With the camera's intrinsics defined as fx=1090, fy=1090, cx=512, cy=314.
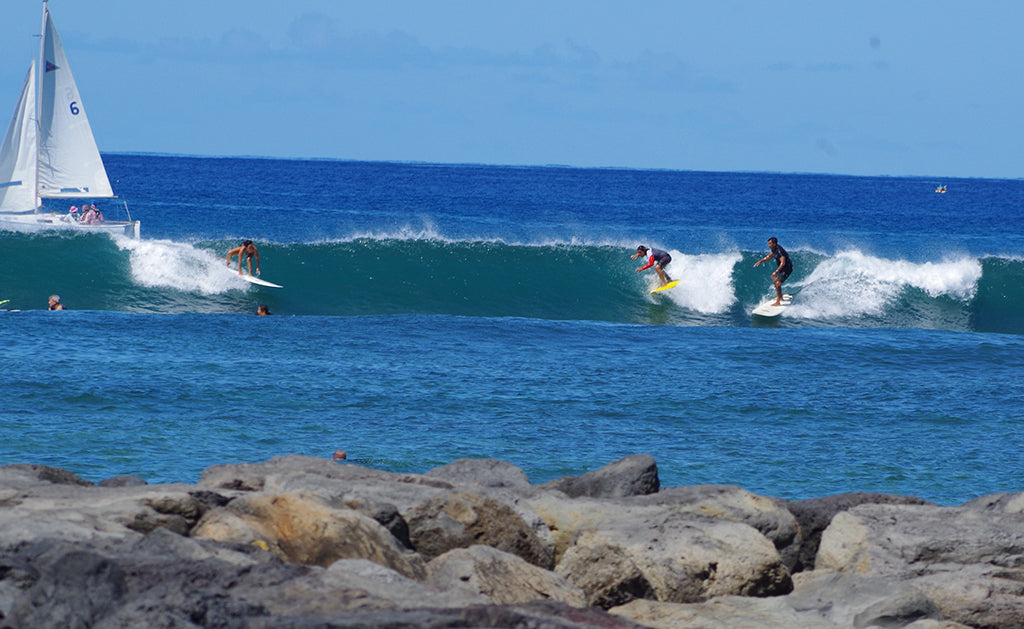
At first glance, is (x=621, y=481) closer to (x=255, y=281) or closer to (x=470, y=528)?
(x=470, y=528)

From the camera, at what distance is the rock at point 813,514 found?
8078mm

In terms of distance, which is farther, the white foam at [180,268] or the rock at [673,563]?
the white foam at [180,268]

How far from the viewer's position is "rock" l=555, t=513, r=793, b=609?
21.8 feet

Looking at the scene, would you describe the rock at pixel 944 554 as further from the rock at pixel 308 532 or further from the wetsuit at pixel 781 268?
the wetsuit at pixel 781 268

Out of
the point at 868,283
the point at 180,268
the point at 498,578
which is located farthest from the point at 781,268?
the point at 498,578

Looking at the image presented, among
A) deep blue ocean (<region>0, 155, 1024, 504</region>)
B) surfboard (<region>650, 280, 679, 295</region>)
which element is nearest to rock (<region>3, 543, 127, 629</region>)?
deep blue ocean (<region>0, 155, 1024, 504</region>)

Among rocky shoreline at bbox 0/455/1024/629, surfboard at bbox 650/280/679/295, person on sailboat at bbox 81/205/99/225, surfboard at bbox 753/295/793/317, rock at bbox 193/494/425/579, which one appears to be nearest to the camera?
rocky shoreline at bbox 0/455/1024/629

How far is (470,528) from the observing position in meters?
7.14

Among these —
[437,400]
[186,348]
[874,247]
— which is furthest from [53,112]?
[874,247]

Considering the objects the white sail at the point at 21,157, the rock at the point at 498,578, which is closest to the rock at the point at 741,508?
the rock at the point at 498,578

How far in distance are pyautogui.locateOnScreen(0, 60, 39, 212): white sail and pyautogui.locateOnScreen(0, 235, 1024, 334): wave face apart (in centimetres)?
170

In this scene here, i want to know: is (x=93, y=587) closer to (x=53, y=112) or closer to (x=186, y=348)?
(x=186, y=348)

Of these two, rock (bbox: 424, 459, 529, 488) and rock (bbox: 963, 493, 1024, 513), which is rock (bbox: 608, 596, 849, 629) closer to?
rock (bbox: 424, 459, 529, 488)

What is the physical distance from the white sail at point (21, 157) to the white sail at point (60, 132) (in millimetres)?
266
